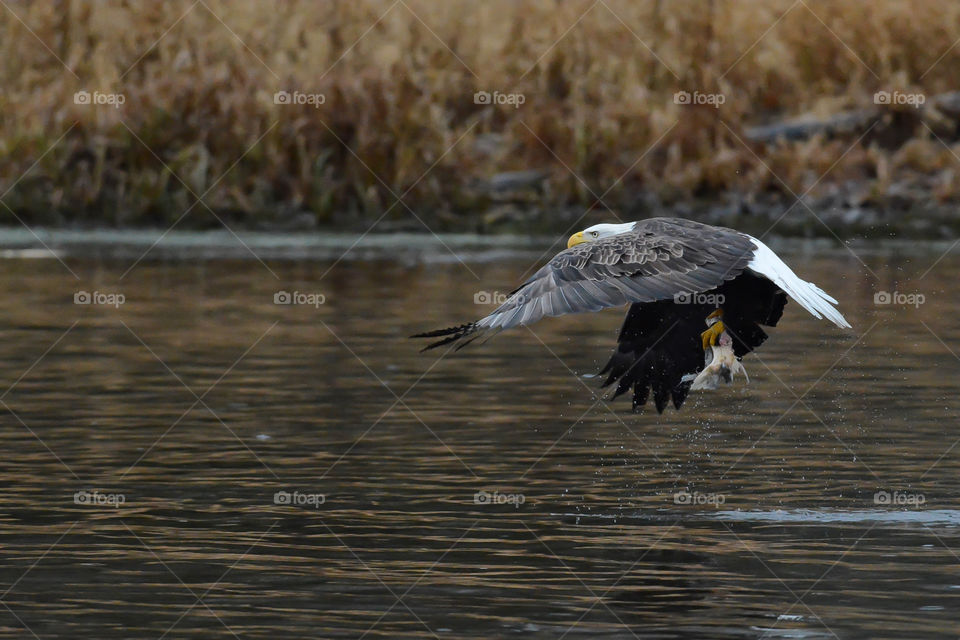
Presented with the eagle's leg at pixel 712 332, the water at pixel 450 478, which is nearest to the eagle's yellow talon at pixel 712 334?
the eagle's leg at pixel 712 332

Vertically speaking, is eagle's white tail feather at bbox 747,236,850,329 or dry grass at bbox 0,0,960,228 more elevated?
dry grass at bbox 0,0,960,228

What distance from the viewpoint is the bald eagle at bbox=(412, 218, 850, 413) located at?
10273 millimetres

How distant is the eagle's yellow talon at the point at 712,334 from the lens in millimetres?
11227

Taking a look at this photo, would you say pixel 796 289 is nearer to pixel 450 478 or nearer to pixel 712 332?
pixel 712 332

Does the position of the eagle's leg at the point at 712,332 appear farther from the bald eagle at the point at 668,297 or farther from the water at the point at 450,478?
the water at the point at 450,478

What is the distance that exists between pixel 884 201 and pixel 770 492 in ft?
44.3

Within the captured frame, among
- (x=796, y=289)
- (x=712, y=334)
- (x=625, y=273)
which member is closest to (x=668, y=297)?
(x=625, y=273)

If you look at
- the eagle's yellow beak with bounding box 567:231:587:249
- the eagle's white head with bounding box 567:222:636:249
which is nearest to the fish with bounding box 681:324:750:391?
the eagle's white head with bounding box 567:222:636:249

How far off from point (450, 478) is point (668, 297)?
1.72 meters

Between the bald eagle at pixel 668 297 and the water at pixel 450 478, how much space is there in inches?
23.0

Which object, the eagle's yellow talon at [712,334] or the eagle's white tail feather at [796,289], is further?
the eagle's yellow talon at [712,334]

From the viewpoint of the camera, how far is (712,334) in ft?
36.9

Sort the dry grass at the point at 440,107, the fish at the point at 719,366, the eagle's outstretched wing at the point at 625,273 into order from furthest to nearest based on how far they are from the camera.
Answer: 1. the dry grass at the point at 440,107
2. the fish at the point at 719,366
3. the eagle's outstretched wing at the point at 625,273

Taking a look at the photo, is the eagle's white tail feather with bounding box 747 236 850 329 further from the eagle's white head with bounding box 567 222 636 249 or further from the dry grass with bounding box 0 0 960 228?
the dry grass with bounding box 0 0 960 228
